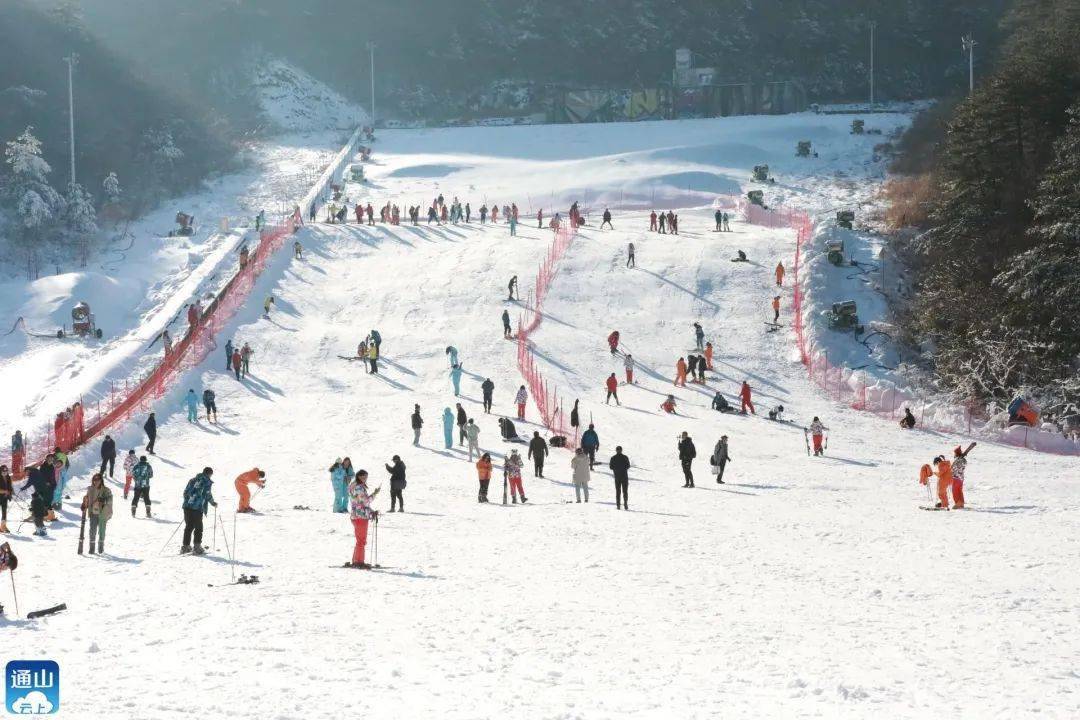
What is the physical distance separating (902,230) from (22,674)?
4266 cm

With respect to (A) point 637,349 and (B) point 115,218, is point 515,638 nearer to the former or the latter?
(A) point 637,349

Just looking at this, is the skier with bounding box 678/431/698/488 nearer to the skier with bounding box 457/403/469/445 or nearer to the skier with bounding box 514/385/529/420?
the skier with bounding box 457/403/469/445

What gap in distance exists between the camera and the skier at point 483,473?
20859 mm

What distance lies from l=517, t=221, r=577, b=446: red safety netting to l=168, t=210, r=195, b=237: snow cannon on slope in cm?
1754

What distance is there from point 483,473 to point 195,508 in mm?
5939

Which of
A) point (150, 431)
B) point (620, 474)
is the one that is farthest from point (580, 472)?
point (150, 431)

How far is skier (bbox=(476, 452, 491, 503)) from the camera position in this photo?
2086 cm

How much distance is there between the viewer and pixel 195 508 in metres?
16.1

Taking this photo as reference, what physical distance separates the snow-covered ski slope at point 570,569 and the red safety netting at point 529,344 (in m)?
0.58

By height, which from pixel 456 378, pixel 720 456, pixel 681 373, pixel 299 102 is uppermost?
pixel 299 102

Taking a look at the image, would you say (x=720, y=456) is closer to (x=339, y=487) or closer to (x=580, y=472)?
(x=580, y=472)

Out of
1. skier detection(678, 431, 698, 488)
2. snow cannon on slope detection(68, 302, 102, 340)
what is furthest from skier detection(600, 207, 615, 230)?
skier detection(678, 431, 698, 488)

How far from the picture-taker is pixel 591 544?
663 inches

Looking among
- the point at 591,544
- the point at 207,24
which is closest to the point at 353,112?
the point at 207,24
